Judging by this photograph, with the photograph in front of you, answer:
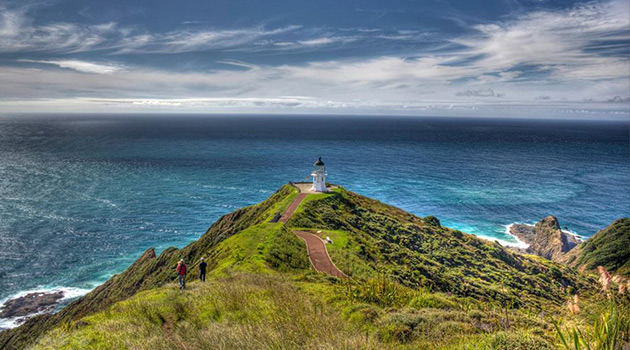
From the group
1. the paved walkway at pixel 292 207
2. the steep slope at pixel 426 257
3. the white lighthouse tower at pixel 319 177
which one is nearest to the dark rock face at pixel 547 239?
the steep slope at pixel 426 257

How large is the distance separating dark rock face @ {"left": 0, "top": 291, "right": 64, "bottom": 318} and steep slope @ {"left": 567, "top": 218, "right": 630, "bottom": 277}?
58.2 meters

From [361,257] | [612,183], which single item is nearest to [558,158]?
[612,183]

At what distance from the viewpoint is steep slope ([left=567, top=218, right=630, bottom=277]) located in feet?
119

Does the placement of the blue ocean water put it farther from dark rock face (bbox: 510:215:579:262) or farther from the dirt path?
the dirt path

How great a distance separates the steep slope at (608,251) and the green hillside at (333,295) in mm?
3672

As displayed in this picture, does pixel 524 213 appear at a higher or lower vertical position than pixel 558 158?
lower

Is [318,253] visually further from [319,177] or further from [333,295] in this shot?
[319,177]

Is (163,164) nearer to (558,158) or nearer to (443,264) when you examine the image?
(443,264)

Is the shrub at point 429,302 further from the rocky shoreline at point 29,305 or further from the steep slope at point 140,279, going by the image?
the rocky shoreline at point 29,305

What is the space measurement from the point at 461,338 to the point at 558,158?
15211cm

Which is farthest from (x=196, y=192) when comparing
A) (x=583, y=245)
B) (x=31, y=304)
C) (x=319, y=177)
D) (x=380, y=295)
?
(x=583, y=245)

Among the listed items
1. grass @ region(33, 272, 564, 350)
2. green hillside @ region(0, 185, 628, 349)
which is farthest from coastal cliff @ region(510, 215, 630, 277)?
grass @ region(33, 272, 564, 350)

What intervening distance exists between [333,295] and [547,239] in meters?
51.7

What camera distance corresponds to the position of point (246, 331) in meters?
6.73
